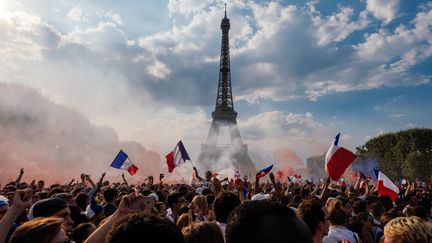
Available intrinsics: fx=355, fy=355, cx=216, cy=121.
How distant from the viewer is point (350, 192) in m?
11.8

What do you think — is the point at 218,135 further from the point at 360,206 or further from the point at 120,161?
the point at 360,206

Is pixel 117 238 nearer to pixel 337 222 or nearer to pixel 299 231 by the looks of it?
pixel 299 231

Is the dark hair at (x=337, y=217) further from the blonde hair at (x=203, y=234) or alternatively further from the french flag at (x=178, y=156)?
the french flag at (x=178, y=156)

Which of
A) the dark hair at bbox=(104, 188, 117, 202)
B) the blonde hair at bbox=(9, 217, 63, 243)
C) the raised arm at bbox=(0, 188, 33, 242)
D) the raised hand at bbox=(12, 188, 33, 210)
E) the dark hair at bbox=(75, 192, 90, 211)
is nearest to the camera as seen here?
the blonde hair at bbox=(9, 217, 63, 243)

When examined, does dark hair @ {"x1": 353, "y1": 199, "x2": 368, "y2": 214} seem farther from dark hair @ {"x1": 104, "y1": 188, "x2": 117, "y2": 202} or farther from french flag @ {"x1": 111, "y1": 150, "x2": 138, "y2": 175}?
french flag @ {"x1": 111, "y1": 150, "x2": 138, "y2": 175}

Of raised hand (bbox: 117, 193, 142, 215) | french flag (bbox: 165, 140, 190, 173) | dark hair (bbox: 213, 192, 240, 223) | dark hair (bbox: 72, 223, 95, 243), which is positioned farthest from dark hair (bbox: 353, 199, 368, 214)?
french flag (bbox: 165, 140, 190, 173)

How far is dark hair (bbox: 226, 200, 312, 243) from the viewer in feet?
5.67

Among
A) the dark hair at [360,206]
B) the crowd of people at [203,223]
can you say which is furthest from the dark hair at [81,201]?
the dark hair at [360,206]

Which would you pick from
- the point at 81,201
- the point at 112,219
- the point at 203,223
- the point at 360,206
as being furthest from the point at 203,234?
the point at 360,206

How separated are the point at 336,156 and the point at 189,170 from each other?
2692 inches

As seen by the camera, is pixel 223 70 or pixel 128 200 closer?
pixel 128 200

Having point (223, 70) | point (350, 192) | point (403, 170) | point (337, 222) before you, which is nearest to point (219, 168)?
point (223, 70)

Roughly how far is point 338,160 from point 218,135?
238ft

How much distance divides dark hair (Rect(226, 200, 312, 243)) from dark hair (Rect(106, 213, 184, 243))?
0.31 metres
